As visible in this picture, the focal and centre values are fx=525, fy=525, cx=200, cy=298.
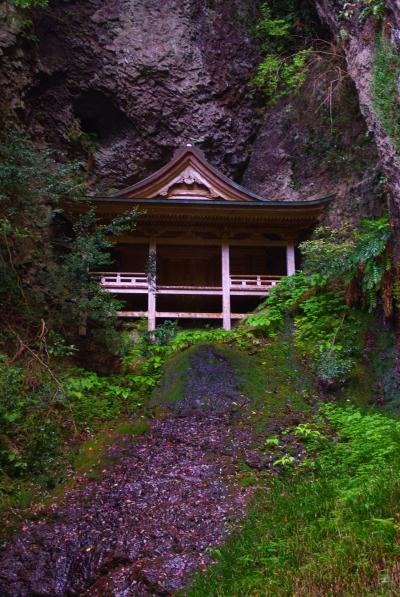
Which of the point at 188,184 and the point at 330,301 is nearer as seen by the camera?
the point at 330,301

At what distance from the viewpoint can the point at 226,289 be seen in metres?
15.4

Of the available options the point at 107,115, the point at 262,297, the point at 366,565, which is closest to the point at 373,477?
the point at 366,565

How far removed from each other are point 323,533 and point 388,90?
754cm

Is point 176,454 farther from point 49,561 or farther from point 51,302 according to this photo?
point 51,302

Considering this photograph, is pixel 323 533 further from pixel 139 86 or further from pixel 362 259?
pixel 139 86

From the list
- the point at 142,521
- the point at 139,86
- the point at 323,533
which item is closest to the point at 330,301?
the point at 142,521

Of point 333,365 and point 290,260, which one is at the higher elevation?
point 290,260

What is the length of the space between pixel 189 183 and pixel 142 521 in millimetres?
11837

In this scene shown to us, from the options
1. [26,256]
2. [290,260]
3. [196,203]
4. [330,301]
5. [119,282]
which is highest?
[196,203]

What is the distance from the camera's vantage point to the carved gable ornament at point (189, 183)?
16375mm

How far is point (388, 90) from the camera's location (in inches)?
368

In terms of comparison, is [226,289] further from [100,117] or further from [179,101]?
[100,117]

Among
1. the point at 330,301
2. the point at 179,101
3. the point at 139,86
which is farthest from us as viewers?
the point at 179,101

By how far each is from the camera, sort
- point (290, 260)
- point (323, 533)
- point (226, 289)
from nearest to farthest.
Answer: point (323, 533)
point (226, 289)
point (290, 260)
